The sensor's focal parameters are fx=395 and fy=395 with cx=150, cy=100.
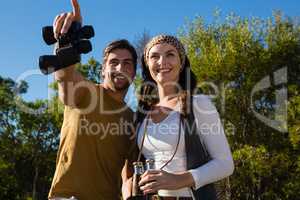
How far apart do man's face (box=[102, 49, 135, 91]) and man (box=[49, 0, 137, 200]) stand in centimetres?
18

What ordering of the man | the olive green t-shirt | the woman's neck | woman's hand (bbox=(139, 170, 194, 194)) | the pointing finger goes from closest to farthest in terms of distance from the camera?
woman's hand (bbox=(139, 170, 194, 194)) < the pointing finger < the man < the olive green t-shirt < the woman's neck

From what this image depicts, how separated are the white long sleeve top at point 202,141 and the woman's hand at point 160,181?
0.13m

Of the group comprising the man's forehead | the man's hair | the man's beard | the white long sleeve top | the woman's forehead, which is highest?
the man's hair

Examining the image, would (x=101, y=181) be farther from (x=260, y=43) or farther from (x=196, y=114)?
(x=260, y=43)

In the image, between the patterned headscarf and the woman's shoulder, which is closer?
the woman's shoulder

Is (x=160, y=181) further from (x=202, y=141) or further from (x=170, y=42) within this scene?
(x=170, y=42)

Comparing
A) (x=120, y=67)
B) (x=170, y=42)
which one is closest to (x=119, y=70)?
(x=120, y=67)

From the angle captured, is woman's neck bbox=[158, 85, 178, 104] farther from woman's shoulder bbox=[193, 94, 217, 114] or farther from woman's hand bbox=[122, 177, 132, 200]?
woman's hand bbox=[122, 177, 132, 200]

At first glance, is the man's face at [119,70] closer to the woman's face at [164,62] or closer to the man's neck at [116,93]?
the man's neck at [116,93]

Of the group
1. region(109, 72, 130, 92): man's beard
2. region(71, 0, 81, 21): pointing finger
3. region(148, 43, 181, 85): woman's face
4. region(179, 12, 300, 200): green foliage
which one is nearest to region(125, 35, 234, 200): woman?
region(148, 43, 181, 85): woman's face

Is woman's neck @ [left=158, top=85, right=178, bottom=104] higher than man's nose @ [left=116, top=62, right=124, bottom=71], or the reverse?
man's nose @ [left=116, top=62, right=124, bottom=71]

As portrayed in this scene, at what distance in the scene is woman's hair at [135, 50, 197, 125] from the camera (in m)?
3.47

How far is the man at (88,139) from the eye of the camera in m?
3.30

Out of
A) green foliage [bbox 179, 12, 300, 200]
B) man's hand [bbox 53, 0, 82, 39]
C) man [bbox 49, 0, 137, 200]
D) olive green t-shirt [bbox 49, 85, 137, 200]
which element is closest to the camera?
man's hand [bbox 53, 0, 82, 39]
